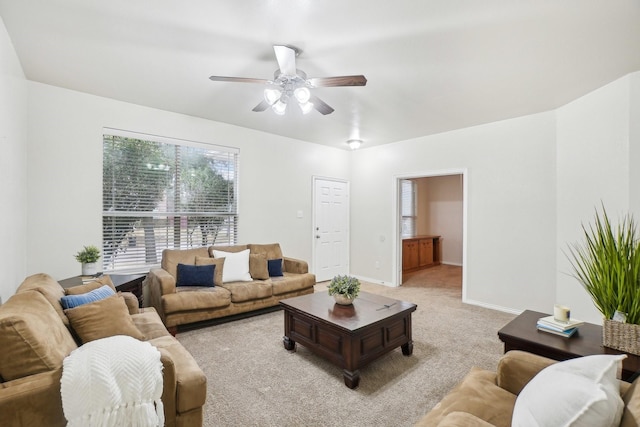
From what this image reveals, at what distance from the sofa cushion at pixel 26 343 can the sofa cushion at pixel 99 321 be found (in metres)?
0.33

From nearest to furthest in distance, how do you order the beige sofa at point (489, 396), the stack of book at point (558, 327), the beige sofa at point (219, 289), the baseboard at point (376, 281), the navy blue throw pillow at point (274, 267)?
the beige sofa at point (489, 396) < the stack of book at point (558, 327) < the beige sofa at point (219, 289) < the navy blue throw pillow at point (274, 267) < the baseboard at point (376, 281)

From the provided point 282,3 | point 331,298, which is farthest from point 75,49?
point 331,298

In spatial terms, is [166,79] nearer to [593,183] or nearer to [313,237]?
[313,237]

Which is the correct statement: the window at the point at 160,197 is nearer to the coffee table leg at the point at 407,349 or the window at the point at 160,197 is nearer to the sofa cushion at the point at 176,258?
the sofa cushion at the point at 176,258

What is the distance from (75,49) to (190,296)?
251 cm

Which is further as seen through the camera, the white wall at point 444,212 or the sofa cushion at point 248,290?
the white wall at point 444,212

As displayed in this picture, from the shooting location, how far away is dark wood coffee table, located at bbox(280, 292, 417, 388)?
2.33 m

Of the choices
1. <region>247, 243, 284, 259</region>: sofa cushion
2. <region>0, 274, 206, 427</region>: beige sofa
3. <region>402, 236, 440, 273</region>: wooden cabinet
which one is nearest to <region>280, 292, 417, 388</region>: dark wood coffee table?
<region>0, 274, 206, 427</region>: beige sofa

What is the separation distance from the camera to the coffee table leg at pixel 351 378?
2.27 metres

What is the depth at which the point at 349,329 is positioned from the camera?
Result: 7.48 ft

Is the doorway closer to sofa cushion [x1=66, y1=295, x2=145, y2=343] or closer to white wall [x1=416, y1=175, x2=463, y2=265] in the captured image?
white wall [x1=416, y1=175, x2=463, y2=265]

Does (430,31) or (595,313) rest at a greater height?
(430,31)

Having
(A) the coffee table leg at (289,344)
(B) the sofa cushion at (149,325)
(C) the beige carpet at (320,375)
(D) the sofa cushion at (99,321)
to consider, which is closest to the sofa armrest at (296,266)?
(C) the beige carpet at (320,375)

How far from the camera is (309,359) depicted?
275 centimetres
